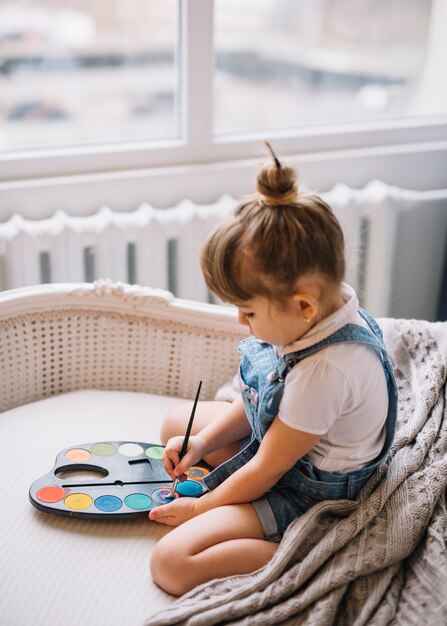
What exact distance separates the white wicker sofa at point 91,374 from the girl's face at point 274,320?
1.14ft

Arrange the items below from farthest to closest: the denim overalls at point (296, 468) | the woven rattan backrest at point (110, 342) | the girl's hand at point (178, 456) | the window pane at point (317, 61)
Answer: the window pane at point (317, 61), the woven rattan backrest at point (110, 342), the girl's hand at point (178, 456), the denim overalls at point (296, 468)

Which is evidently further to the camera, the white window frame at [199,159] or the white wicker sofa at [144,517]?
the white window frame at [199,159]

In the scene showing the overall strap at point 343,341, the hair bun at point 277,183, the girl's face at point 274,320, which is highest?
the hair bun at point 277,183

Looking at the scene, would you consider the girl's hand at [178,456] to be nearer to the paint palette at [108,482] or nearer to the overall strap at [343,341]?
the paint palette at [108,482]

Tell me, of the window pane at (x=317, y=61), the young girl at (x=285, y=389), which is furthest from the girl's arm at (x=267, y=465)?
the window pane at (x=317, y=61)

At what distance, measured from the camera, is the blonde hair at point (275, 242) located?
3.17 feet

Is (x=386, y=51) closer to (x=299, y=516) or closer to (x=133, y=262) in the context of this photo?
(x=133, y=262)

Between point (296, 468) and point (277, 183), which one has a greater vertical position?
point (277, 183)

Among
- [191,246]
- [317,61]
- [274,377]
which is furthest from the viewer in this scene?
[317,61]

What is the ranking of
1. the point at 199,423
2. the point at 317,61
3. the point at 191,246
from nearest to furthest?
the point at 199,423, the point at 191,246, the point at 317,61

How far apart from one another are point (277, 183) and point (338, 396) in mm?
283

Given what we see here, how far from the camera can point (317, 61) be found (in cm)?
186

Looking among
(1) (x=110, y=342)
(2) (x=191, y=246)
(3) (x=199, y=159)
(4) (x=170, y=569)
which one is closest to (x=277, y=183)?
(4) (x=170, y=569)

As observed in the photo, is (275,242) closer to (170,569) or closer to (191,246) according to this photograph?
(170,569)
